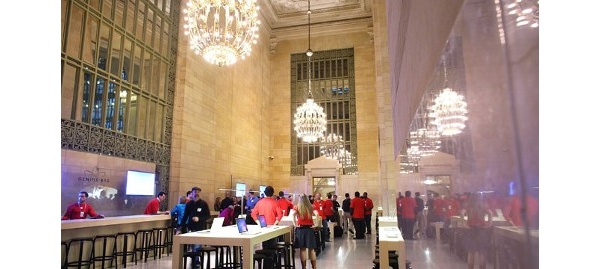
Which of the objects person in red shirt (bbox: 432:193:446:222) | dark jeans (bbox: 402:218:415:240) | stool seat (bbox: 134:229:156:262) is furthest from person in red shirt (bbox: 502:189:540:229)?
stool seat (bbox: 134:229:156:262)

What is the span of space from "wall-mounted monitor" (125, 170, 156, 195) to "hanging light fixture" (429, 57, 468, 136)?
31.3 feet

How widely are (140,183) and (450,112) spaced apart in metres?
10.1

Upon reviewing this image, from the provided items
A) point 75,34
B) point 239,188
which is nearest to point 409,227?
point 75,34

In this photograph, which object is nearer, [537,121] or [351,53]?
[537,121]

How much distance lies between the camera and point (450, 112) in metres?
0.88

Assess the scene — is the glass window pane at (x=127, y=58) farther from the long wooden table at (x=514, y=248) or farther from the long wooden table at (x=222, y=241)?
the long wooden table at (x=514, y=248)

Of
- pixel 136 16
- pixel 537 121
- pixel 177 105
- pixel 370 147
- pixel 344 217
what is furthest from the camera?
pixel 370 147

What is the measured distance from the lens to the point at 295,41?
829 inches

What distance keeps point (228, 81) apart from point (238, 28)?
7742 millimetres

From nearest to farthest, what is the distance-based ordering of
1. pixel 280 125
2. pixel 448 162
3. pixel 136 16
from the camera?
1. pixel 448 162
2. pixel 136 16
3. pixel 280 125

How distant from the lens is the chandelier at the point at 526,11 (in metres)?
0.36

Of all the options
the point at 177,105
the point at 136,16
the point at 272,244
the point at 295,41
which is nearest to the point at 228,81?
the point at 177,105

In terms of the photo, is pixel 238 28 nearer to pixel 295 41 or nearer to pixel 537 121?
pixel 537 121
